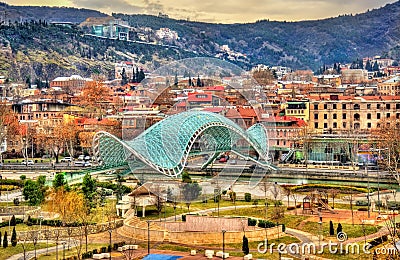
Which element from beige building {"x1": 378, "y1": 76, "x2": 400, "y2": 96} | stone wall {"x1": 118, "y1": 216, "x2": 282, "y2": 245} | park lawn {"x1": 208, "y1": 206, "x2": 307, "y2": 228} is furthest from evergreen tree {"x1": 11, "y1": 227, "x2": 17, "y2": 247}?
beige building {"x1": 378, "y1": 76, "x2": 400, "y2": 96}

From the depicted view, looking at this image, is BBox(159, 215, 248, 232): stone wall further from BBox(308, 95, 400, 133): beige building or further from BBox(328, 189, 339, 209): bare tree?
BBox(308, 95, 400, 133): beige building

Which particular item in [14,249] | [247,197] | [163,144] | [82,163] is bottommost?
[14,249]

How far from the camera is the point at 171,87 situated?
393 ft

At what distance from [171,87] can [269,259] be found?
301 feet

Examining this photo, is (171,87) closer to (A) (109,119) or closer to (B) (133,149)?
(A) (109,119)

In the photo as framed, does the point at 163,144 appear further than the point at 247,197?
No

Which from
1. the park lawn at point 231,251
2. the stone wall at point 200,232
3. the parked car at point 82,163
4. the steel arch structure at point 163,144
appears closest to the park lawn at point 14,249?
the stone wall at point 200,232

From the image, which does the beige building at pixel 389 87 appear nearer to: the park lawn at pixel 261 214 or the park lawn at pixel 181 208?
the park lawn at pixel 181 208

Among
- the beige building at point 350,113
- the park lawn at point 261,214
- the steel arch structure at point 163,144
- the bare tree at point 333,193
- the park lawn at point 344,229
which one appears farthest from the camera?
the beige building at point 350,113

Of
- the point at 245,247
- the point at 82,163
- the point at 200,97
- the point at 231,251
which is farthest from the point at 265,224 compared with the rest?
the point at 200,97

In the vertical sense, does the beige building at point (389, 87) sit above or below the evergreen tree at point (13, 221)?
above

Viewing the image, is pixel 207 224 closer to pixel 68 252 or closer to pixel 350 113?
pixel 68 252

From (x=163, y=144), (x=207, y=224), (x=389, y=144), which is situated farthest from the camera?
(x=389, y=144)

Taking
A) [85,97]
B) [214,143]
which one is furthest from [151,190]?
[85,97]
